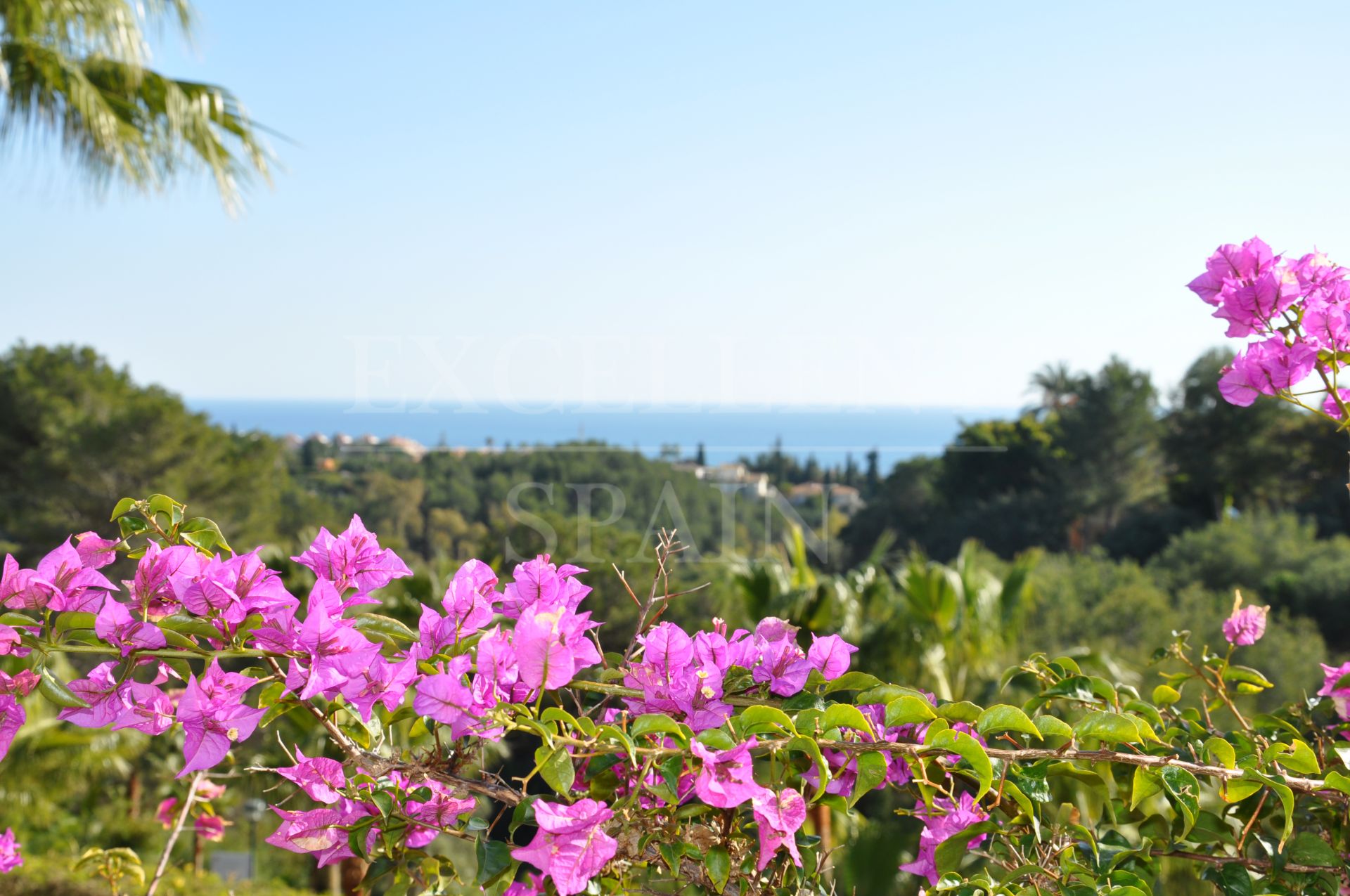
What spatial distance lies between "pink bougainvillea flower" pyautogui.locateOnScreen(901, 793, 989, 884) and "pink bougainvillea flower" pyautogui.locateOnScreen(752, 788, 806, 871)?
→ 0.11 m

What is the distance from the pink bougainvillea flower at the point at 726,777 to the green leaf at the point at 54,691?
0.33 m

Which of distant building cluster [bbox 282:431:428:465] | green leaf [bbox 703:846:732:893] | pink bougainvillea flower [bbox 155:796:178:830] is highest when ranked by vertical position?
green leaf [bbox 703:846:732:893]

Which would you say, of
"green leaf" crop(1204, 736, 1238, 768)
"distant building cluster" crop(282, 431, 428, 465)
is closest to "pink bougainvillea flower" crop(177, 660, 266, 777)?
"green leaf" crop(1204, 736, 1238, 768)

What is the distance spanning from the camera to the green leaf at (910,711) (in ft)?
1.60

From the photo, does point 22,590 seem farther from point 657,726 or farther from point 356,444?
point 356,444

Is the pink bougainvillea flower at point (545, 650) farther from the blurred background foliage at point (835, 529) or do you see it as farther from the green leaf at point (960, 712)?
the blurred background foliage at point (835, 529)

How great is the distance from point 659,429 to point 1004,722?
67.8 ft

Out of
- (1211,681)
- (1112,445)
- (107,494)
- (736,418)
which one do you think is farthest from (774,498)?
(1211,681)

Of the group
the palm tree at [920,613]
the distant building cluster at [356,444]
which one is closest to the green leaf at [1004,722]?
the palm tree at [920,613]

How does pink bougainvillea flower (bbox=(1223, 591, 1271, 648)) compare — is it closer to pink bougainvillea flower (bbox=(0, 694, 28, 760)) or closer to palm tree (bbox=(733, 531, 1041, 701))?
pink bougainvillea flower (bbox=(0, 694, 28, 760))

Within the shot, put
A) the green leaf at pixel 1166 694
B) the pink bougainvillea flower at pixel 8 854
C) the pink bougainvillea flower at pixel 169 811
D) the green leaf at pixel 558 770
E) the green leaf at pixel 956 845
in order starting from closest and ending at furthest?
the green leaf at pixel 558 770 → the green leaf at pixel 956 845 → the green leaf at pixel 1166 694 → the pink bougainvillea flower at pixel 8 854 → the pink bougainvillea flower at pixel 169 811

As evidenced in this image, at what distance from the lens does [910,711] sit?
491 millimetres

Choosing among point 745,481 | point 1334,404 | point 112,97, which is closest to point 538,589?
point 1334,404

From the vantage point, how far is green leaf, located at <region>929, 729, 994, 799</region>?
0.47m
